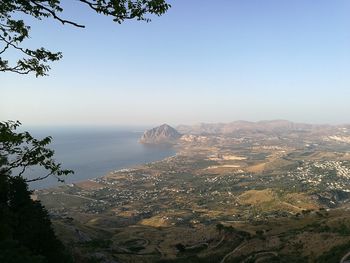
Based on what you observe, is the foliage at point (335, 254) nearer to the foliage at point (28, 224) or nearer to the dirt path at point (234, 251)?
the dirt path at point (234, 251)

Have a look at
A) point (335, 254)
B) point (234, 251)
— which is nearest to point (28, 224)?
point (335, 254)

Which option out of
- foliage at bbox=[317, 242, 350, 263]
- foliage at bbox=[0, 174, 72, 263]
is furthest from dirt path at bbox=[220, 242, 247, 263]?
foliage at bbox=[0, 174, 72, 263]

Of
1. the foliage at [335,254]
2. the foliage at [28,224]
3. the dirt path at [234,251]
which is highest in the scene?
the foliage at [28,224]

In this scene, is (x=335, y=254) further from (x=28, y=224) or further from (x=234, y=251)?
(x=28, y=224)

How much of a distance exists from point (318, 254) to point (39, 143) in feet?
165

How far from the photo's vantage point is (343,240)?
54.2 m

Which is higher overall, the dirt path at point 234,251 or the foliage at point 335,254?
the foliage at point 335,254

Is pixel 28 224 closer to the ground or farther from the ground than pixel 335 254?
farther from the ground

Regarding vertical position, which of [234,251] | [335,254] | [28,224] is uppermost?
[28,224]

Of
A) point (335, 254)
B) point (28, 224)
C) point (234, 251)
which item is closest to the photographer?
point (28, 224)

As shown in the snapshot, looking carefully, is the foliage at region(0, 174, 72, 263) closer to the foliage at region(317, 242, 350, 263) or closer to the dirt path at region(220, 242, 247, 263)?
the foliage at region(317, 242, 350, 263)

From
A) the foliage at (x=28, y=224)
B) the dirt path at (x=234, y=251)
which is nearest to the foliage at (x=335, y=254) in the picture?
the dirt path at (x=234, y=251)

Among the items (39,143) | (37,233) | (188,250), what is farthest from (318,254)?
(39,143)

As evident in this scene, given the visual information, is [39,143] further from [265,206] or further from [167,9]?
[265,206]
